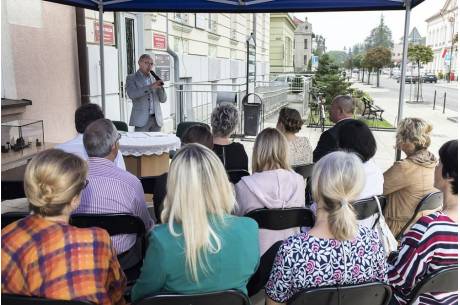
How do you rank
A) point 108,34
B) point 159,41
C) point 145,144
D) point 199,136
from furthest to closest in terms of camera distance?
point 159,41, point 108,34, point 145,144, point 199,136

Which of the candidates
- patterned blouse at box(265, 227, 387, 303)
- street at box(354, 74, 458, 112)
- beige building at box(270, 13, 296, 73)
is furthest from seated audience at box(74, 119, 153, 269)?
beige building at box(270, 13, 296, 73)

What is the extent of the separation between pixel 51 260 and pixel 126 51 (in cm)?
795

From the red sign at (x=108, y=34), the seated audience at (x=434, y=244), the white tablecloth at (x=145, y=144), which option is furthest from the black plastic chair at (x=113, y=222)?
the red sign at (x=108, y=34)

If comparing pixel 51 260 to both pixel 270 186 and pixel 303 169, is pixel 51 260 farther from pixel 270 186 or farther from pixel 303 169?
pixel 303 169

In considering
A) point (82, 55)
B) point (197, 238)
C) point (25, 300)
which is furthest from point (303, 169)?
point (82, 55)

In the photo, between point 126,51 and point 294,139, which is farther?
point 126,51

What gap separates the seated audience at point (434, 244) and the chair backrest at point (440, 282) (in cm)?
4

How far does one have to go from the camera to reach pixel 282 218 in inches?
99.7

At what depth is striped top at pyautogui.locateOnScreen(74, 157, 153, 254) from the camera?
2404 millimetres

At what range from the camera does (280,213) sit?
251 centimetres

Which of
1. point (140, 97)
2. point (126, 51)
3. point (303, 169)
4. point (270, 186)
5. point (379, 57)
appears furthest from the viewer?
point (379, 57)

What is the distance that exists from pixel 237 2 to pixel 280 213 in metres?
3.93

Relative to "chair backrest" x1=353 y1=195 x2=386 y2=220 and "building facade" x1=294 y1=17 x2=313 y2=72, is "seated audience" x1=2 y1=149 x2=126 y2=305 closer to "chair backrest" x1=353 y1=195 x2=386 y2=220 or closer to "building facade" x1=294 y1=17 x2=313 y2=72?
"chair backrest" x1=353 y1=195 x2=386 y2=220

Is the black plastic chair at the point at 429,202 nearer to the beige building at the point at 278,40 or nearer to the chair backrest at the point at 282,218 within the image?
the chair backrest at the point at 282,218
